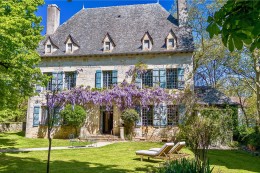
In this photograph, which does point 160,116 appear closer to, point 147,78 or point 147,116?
point 147,116

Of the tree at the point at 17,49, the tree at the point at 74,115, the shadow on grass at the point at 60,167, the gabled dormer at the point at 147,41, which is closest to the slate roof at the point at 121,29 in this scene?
the gabled dormer at the point at 147,41

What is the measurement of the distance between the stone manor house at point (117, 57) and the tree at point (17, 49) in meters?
7.06

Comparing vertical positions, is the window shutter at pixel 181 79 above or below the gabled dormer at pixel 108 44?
below

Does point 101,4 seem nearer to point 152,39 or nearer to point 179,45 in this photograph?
point 152,39

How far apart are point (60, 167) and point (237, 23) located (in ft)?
27.2

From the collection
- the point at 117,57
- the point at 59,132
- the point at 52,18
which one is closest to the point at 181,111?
the point at 117,57

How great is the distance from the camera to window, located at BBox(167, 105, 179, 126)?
19875 mm

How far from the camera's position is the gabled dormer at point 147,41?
20844mm

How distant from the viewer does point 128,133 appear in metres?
19.9

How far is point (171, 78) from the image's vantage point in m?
20.6

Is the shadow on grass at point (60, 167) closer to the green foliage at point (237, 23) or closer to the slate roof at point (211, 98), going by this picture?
the green foliage at point (237, 23)

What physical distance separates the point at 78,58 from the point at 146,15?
24.1 ft

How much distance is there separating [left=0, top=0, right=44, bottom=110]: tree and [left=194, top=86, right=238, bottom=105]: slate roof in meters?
12.2

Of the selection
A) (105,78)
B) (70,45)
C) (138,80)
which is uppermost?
(70,45)
